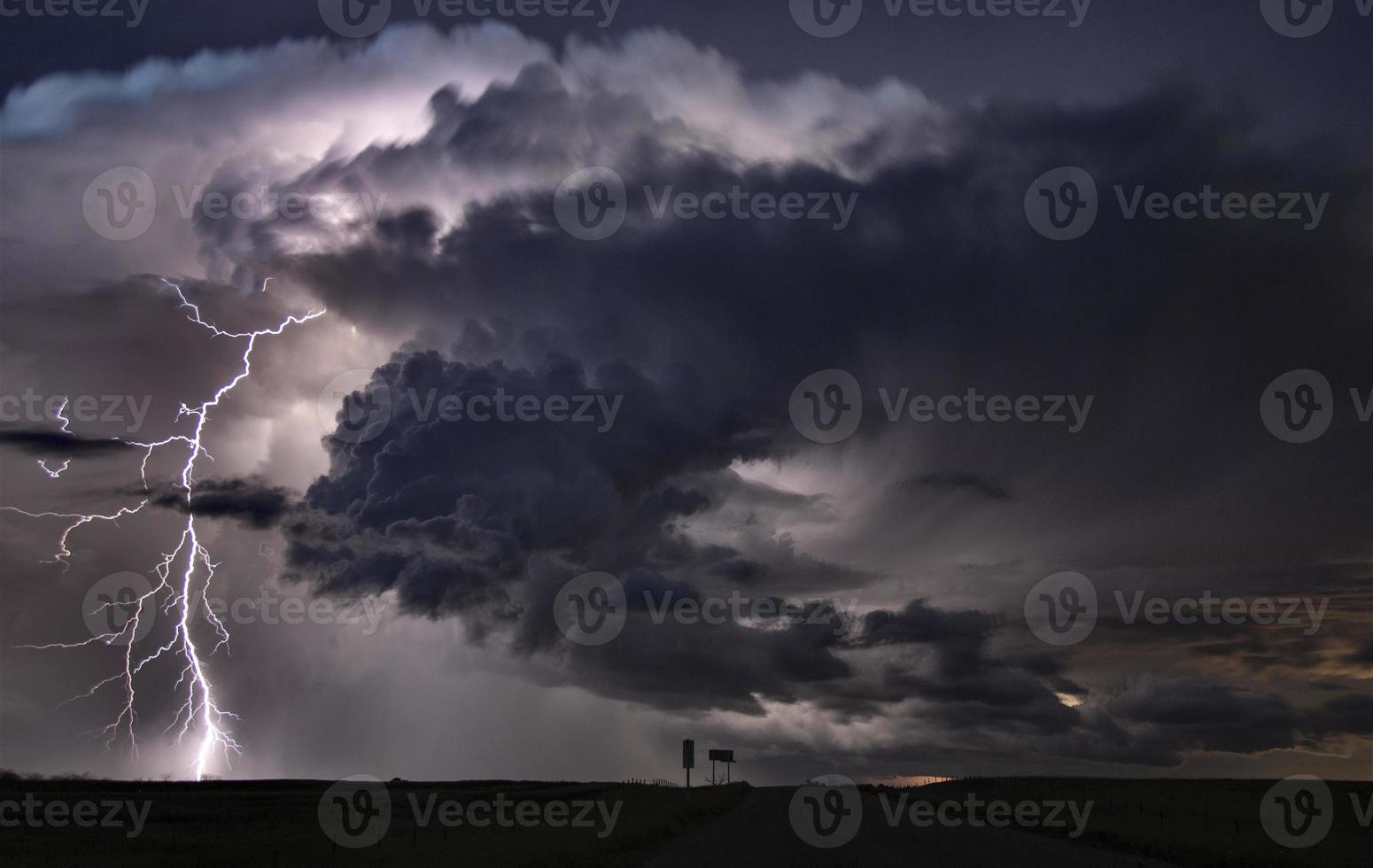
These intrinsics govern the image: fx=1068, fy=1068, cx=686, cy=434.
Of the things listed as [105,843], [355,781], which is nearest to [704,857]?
[105,843]

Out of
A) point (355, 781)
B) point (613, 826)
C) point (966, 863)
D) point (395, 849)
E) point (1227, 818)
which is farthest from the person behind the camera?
point (355, 781)

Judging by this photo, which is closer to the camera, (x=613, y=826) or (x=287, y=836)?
(x=613, y=826)

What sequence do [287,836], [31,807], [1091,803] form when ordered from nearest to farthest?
[287,836], [31,807], [1091,803]

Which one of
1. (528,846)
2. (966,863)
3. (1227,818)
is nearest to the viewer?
(966,863)

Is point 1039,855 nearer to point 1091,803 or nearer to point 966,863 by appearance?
point 966,863

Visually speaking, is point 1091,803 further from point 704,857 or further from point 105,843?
point 105,843

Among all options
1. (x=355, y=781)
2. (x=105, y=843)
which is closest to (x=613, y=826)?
(x=105, y=843)

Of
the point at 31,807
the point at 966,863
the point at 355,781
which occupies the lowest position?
the point at 966,863

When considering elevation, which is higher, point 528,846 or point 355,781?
point 355,781

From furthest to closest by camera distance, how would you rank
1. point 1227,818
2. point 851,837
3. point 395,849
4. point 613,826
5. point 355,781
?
point 355,781
point 1227,818
point 613,826
point 851,837
point 395,849
